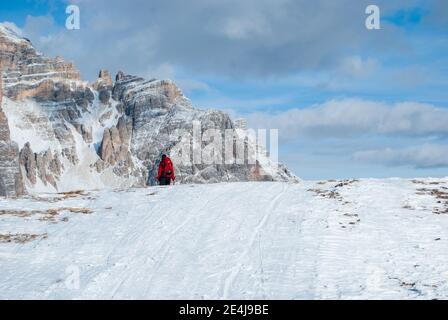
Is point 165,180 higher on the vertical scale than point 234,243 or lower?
higher

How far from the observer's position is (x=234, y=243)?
1636 centimetres

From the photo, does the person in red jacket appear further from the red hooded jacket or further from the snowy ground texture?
the snowy ground texture

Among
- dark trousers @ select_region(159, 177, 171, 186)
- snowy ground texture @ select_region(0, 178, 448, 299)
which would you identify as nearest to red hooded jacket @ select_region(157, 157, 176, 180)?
dark trousers @ select_region(159, 177, 171, 186)

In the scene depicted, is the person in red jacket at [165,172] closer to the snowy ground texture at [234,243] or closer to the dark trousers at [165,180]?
the dark trousers at [165,180]

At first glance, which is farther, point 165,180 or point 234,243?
point 165,180

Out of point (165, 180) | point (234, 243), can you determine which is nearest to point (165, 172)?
point (165, 180)

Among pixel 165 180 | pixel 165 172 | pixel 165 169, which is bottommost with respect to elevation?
pixel 165 180

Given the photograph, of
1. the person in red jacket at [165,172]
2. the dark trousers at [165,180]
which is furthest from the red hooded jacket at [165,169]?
the dark trousers at [165,180]

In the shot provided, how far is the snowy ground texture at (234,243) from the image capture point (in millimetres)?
12930

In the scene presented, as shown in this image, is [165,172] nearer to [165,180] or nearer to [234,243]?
[165,180]

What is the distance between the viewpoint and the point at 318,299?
11922mm

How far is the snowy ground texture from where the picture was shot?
12.9 m
